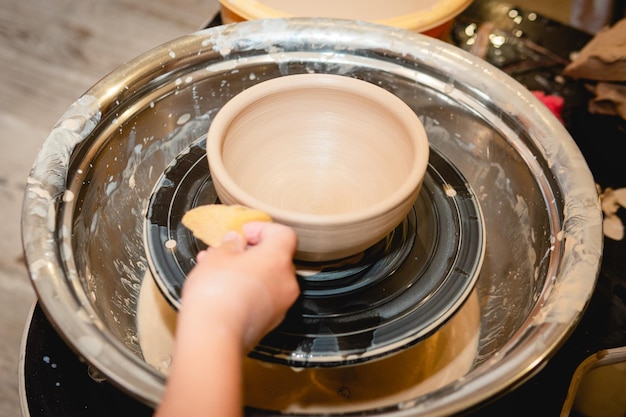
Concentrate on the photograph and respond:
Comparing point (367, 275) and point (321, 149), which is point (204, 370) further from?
point (321, 149)

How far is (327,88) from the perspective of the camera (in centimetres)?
99

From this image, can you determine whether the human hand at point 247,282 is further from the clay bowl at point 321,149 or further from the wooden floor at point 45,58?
the wooden floor at point 45,58

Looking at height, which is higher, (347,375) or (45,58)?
(45,58)

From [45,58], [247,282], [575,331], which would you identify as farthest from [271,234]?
[45,58]

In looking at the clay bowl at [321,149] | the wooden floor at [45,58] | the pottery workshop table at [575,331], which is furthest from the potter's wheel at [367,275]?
the wooden floor at [45,58]

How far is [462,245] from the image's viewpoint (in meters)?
0.98

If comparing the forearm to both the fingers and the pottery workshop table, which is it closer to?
the fingers

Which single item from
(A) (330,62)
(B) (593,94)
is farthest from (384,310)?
(B) (593,94)

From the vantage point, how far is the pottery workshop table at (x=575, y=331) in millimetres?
969

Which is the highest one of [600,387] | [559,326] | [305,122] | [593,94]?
[305,122]

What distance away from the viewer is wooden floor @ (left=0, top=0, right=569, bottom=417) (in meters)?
1.78

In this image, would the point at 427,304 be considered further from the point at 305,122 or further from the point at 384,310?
the point at 305,122

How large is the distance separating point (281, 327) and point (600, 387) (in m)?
0.78

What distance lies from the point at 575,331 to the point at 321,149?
645 mm
